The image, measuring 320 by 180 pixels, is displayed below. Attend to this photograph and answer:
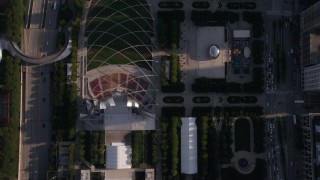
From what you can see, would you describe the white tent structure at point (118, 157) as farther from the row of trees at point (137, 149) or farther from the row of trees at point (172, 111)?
the row of trees at point (172, 111)

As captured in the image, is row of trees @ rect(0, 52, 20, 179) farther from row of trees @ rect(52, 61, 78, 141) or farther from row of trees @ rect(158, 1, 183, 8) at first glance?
row of trees @ rect(158, 1, 183, 8)

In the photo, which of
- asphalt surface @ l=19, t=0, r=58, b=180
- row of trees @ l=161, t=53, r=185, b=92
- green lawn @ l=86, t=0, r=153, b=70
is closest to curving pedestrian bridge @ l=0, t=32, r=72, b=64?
asphalt surface @ l=19, t=0, r=58, b=180

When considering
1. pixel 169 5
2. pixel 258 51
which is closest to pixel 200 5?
pixel 169 5

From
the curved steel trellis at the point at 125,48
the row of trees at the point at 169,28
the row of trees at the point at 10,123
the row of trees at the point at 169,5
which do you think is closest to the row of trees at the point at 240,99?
the row of trees at the point at 169,28

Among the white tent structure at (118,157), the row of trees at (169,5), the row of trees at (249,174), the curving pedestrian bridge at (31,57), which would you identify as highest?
the row of trees at (169,5)

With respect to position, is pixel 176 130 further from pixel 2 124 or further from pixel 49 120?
pixel 2 124

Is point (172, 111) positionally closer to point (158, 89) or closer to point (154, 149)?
point (158, 89)
